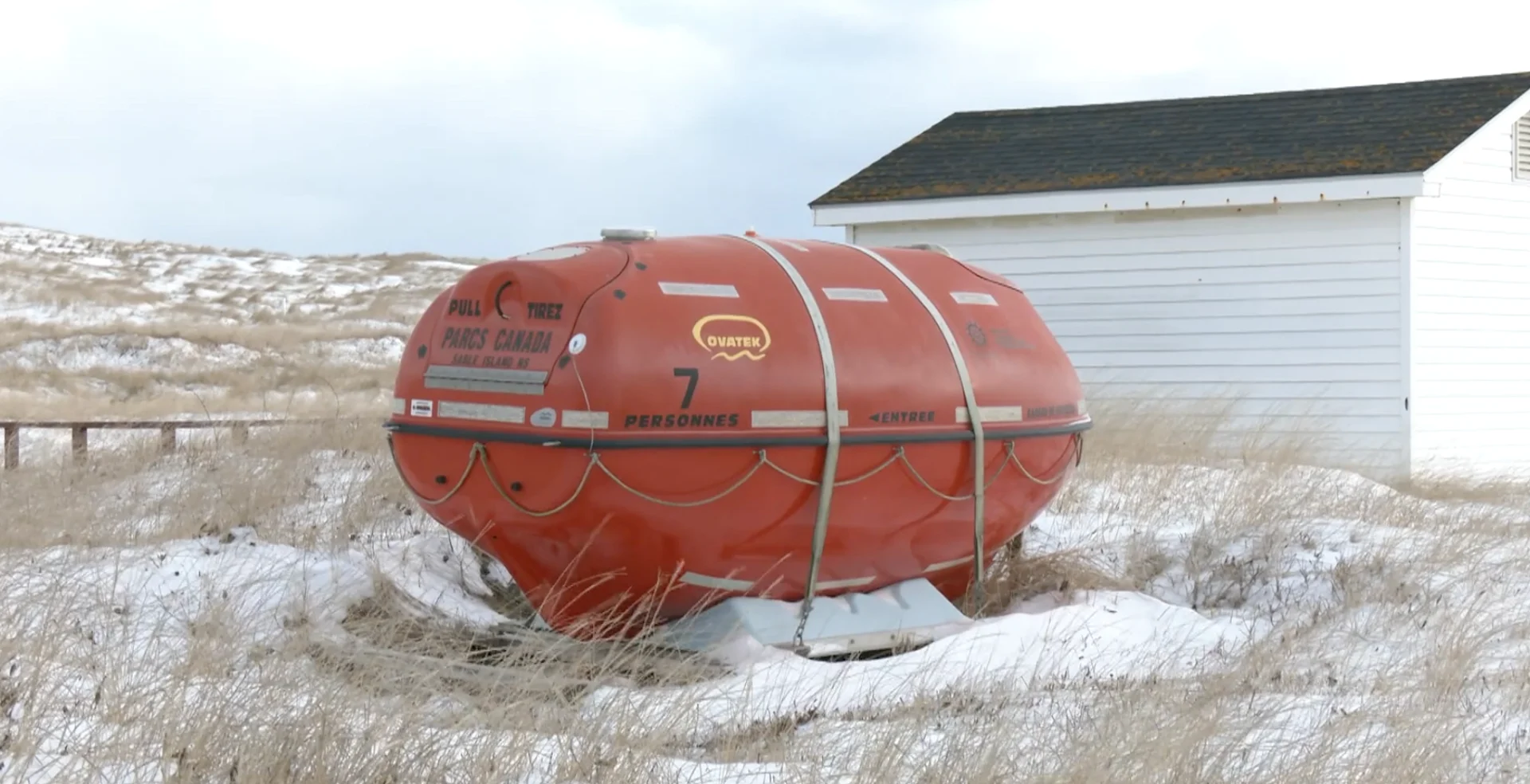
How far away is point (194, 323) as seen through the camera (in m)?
35.7

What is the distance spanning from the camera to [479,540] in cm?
694

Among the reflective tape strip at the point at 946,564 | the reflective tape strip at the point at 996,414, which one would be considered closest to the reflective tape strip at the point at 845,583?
the reflective tape strip at the point at 946,564

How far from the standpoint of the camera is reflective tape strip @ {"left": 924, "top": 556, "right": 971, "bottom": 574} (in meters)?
7.45

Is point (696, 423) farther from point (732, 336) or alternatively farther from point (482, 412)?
point (482, 412)

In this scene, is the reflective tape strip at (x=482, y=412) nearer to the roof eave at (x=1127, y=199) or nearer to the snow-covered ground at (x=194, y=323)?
the roof eave at (x=1127, y=199)

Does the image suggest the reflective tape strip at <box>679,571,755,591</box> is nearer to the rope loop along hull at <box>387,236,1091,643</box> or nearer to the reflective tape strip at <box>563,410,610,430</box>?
the rope loop along hull at <box>387,236,1091,643</box>

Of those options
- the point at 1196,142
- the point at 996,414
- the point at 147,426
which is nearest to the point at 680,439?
the point at 996,414

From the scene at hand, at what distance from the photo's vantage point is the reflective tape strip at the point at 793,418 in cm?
649

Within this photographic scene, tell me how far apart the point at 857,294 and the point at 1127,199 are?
7929mm

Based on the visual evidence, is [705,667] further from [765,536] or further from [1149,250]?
[1149,250]

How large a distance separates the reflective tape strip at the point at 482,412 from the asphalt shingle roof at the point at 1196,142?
905 centimetres

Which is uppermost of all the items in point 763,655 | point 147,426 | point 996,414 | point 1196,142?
point 1196,142

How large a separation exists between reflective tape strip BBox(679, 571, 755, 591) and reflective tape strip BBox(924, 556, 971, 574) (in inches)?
42.5

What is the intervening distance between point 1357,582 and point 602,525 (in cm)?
407
